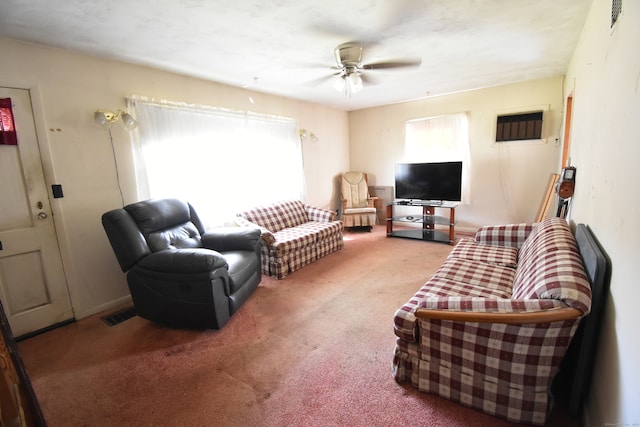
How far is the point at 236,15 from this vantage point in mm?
1921

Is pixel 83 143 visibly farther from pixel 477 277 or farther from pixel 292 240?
pixel 477 277

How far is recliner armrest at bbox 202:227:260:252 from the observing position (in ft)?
9.23

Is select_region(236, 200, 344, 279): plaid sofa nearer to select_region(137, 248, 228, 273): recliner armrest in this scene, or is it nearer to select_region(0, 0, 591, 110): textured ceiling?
select_region(137, 248, 228, 273): recliner armrest

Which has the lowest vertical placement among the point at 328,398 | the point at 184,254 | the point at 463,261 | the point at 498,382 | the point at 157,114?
the point at 328,398

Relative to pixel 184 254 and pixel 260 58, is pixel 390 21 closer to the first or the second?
pixel 260 58

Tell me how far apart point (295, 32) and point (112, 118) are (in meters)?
1.77

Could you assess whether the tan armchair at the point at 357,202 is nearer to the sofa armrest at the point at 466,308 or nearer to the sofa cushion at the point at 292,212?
the sofa cushion at the point at 292,212

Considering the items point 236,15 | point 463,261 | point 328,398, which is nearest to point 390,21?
point 236,15

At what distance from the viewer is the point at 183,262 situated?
2121 millimetres

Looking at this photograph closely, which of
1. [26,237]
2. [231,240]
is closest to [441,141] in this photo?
[231,240]

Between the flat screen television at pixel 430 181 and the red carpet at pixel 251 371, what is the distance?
2.24m

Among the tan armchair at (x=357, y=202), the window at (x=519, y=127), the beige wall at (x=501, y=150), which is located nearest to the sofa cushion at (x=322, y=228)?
the tan armchair at (x=357, y=202)

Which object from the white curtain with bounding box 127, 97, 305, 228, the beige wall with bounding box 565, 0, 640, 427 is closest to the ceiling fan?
the beige wall with bounding box 565, 0, 640, 427

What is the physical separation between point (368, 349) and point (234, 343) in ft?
3.17
